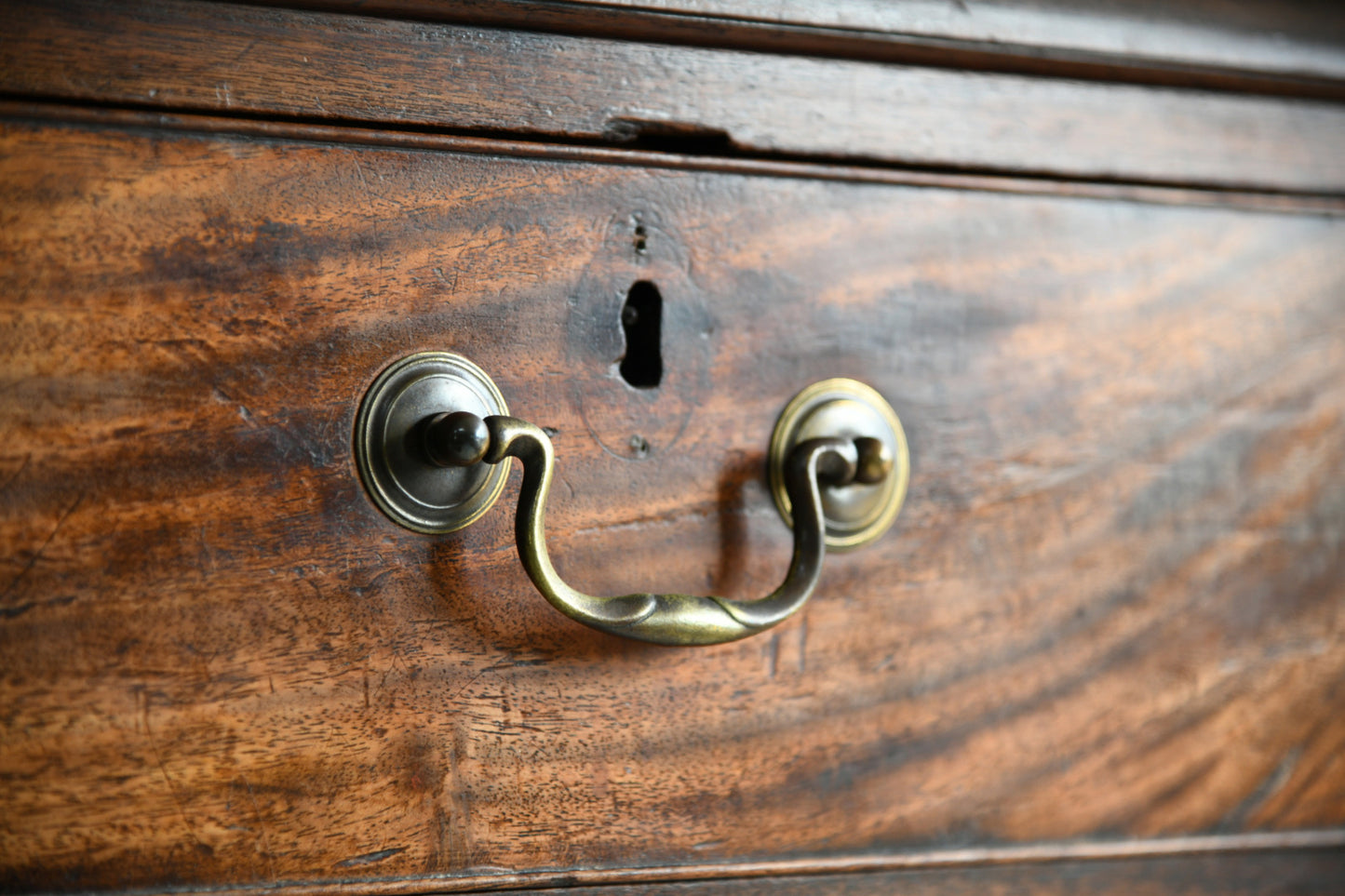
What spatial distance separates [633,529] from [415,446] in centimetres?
9

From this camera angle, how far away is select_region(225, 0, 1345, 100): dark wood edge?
1.21 ft

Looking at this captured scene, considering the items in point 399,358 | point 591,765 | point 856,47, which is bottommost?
point 591,765

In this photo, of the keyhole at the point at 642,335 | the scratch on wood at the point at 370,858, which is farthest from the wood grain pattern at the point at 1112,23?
the scratch on wood at the point at 370,858

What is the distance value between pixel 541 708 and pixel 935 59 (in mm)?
316

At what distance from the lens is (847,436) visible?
41 cm

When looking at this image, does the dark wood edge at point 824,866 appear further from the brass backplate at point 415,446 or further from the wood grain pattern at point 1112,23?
the wood grain pattern at point 1112,23

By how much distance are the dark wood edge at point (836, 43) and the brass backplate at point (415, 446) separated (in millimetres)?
128

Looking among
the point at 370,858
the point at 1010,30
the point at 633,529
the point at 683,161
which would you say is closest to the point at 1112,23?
the point at 1010,30

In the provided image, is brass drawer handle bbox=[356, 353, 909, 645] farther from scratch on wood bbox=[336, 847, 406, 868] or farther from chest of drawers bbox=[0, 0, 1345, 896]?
scratch on wood bbox=[336, 847, 406, 868]

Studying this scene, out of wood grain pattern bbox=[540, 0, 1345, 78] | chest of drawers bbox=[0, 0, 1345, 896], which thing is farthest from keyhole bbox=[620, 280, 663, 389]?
wood grain pattern bbox=[540, 0, 1345, 78]

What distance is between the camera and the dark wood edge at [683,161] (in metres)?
0.35

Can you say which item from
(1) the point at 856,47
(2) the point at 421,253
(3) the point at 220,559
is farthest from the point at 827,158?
(3) the point at 220,559

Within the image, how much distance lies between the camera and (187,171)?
0.35 m

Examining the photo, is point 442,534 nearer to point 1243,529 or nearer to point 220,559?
point 220,559
